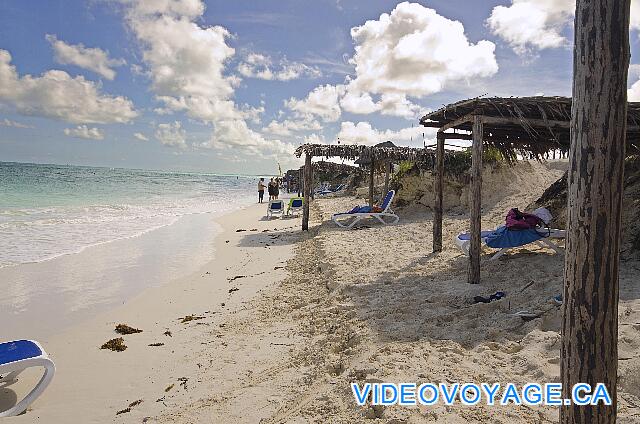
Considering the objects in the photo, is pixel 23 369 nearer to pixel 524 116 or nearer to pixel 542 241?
pixel 524 116

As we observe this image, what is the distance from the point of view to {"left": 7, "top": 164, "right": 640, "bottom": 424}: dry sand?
288 centimetres

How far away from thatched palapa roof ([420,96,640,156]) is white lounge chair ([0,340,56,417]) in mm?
5512

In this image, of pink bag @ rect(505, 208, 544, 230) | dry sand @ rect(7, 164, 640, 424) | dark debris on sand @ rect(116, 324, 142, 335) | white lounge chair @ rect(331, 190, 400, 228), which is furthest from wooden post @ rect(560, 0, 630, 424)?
white lounge chair @ rect(331, 190, 400, 228)

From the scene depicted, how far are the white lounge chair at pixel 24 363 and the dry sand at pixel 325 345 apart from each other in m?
0.11

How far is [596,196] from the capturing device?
171cm

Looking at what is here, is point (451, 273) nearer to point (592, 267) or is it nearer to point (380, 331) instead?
point (380, 331)

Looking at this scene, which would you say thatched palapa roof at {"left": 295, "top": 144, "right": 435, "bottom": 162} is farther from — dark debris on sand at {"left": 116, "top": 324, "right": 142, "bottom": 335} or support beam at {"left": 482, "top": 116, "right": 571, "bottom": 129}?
dark debris on sand at {"left": 116, "top": 324, "right": 142, "bottom": 335}

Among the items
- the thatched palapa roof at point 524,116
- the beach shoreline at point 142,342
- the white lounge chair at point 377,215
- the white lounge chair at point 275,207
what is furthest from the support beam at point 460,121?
the white lounge chair at point 275,207

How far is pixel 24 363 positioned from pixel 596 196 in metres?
3.91

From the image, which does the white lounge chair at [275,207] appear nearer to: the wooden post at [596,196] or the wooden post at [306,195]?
the wooden post at [306,195]

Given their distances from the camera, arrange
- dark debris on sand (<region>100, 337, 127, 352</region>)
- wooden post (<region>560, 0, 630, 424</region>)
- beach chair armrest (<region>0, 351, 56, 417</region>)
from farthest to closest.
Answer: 1. dark debris on sand (<region>100, 337, 127, 352</region>)
2. beach chair armrest (<region>0, 351, 56, 417</region>)
3. wooden post (<region>560, 0, 630, 424</region>)

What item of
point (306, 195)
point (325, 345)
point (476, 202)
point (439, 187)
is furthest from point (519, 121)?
point (306, 195)

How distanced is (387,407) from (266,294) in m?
3.62

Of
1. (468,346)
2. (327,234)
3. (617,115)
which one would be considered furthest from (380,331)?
(327,234)
